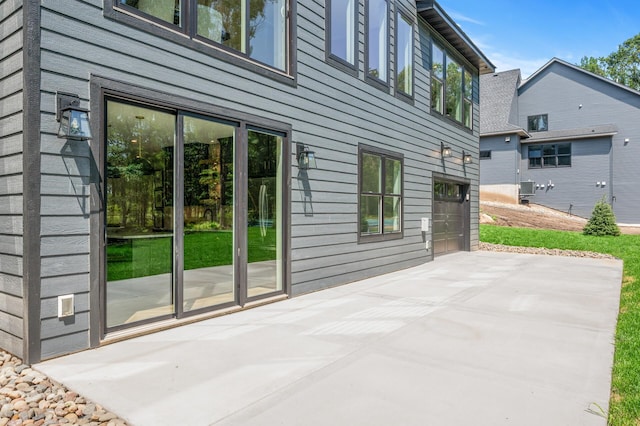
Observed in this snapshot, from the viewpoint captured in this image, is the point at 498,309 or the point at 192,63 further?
the point at 498,309

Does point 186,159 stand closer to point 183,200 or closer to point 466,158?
point 183,200

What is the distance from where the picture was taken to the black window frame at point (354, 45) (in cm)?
571

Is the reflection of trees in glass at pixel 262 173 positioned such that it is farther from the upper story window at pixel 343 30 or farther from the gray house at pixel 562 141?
the gray house at pixel 562 141

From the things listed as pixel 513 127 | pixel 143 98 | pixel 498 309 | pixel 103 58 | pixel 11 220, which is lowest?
pixel 498 309

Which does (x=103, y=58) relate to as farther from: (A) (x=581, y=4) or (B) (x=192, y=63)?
(A) (x=581, y=4)

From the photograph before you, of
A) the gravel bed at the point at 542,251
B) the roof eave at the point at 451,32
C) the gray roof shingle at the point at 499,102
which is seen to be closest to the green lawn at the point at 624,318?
the gravel bed at the point at 542,251

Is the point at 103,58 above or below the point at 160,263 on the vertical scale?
above

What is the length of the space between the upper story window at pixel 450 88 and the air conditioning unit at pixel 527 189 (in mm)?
11730

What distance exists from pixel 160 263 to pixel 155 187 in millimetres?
779

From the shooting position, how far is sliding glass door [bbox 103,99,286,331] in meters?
3.70

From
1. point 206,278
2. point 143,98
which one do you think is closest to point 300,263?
point 206,278

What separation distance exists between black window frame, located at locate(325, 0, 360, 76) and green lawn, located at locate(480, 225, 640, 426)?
185 inches

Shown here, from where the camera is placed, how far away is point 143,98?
355 centimetres

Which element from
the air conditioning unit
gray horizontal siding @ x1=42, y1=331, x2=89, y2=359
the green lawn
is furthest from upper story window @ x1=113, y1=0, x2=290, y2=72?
the air conditioning unit
